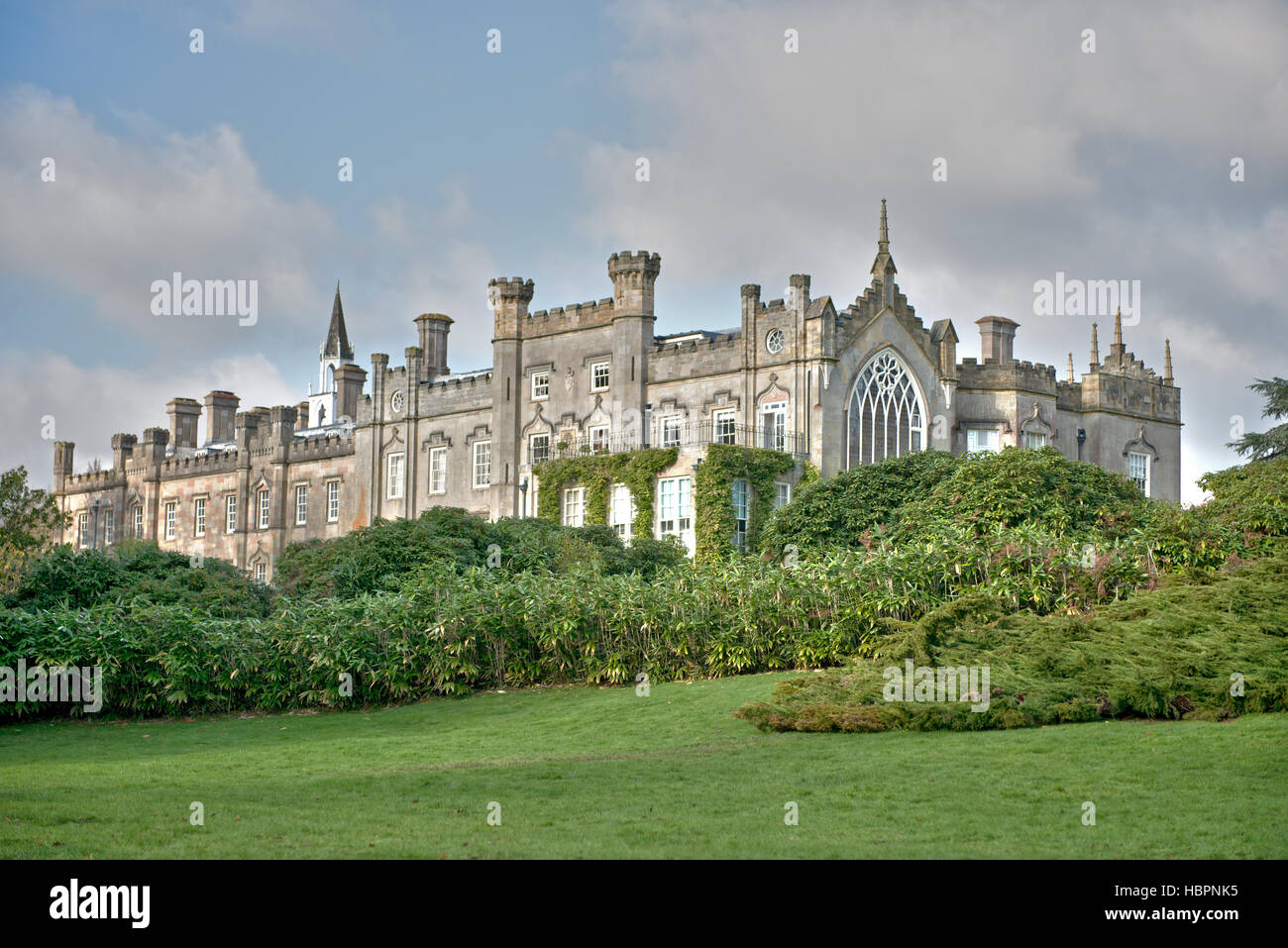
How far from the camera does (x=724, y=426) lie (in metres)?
45.1

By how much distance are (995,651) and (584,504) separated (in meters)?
27.5

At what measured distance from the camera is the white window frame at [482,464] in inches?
2022

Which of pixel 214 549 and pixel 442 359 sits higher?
pixel 442 359

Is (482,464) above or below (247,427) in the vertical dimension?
below

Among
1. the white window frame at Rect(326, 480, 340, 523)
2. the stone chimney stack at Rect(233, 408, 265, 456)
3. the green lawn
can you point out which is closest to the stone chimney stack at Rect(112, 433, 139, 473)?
the stone chimney stack at Rect(233, 408, 265, 456)

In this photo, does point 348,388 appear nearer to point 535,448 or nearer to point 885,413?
point 535,448

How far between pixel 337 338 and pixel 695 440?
67.2m

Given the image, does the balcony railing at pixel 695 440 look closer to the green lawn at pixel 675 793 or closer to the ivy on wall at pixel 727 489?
the ivy on wall at pixel 727 489

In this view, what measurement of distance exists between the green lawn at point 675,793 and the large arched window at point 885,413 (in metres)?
26.1

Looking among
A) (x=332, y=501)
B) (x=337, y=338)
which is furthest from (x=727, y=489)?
(x=337, y=338)

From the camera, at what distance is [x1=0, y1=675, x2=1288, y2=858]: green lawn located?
1060 centimetres
